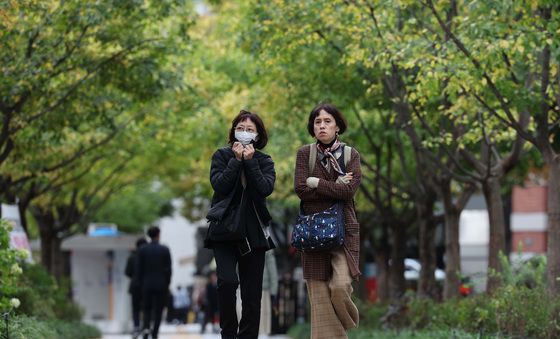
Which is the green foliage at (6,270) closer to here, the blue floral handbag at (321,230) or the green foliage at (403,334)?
the blue floral handbag at (321,230)

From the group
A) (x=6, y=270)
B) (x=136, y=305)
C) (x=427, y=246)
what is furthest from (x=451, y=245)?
(x=6, y=270)

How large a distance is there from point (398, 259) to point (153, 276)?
7796mm

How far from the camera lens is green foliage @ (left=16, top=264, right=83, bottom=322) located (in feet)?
56.1

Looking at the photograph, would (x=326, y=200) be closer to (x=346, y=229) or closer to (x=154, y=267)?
(x=346, y=229)

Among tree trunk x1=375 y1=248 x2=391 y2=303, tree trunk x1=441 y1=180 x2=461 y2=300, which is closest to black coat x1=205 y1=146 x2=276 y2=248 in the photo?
tree trunk x1=441 y1=180 x2=461 y2=300

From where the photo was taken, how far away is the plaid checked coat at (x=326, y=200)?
8.98 meters

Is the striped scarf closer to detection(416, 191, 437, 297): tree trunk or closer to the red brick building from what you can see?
detection(416, 191, 437, 297): tree trunk

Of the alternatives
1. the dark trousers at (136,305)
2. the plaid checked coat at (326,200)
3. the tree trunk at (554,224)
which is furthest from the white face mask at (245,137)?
the dark trousers at (136,305)

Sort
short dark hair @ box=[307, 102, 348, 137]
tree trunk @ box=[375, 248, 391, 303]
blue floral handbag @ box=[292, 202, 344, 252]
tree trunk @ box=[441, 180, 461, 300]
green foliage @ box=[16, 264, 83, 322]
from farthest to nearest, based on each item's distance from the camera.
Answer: tree trunk @ box=[375, 248, 391, 303], tree trunk @ box=[441, 180, 461, 300], green foliage @ box=[16, 264, 83, 322], short dark hair @ box=[307, 102, 348, 137], blue floral handbag @ box=[292, 202, 344, 252]

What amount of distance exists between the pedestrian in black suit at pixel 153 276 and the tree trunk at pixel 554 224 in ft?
17.3

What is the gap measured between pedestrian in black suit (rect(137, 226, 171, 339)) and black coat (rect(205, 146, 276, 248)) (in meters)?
7.33

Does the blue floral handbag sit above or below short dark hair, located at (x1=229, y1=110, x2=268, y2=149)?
below

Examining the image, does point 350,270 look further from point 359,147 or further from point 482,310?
point 359,147

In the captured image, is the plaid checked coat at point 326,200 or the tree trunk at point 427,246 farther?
the tree trunk at point 427,246
